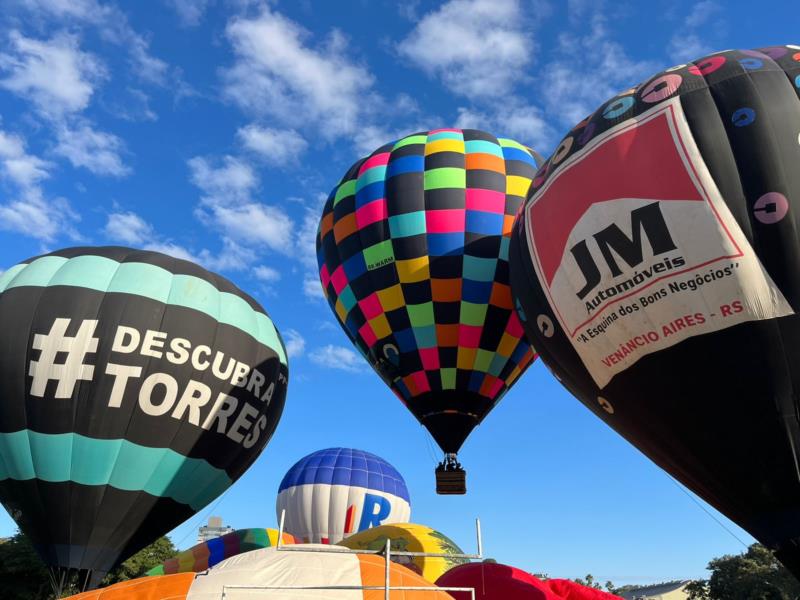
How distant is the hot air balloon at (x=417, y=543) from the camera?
42.8ft

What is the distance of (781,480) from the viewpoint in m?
7.11

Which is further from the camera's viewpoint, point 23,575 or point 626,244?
point 23,575

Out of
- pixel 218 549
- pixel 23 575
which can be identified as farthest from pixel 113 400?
pixel 23 575

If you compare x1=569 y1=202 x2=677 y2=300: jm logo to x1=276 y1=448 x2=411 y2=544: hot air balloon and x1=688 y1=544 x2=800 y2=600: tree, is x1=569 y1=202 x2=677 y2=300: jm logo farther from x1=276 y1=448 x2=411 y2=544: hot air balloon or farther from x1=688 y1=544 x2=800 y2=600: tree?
x1=688 y1=544 x2=800 y2=600: tree

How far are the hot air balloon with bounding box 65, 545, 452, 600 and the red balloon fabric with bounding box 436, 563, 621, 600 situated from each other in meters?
2.87

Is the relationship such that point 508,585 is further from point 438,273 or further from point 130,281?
point 130,281

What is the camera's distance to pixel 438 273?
13.9m

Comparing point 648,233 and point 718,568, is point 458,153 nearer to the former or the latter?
point 648,233

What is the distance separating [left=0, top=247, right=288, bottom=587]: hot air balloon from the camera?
392 inches

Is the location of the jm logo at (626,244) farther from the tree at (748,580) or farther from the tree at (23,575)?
the tree at (748,580)

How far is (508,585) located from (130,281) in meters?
7.78

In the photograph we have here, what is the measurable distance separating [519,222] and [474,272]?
11.9 ft

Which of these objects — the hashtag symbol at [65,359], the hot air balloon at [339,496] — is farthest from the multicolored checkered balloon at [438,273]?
the hot air balloon at [339,496]

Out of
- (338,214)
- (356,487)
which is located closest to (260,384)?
(338,214)
